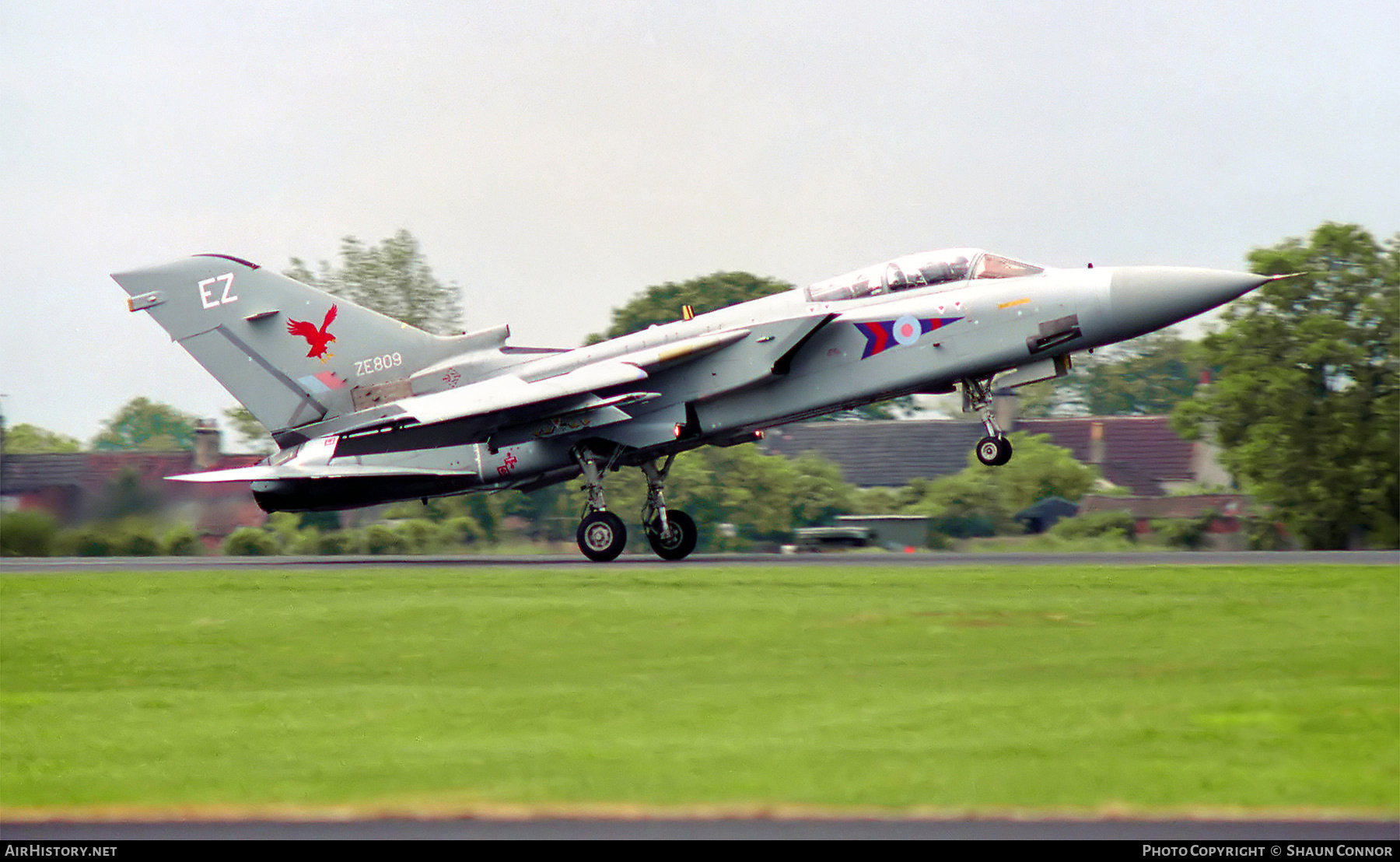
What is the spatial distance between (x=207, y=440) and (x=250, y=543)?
392 inches

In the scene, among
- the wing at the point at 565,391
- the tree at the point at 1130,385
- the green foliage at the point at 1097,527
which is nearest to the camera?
the wing at the point at 565,391

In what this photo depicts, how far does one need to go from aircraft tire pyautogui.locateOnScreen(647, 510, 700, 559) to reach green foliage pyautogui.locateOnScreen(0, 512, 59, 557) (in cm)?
1180

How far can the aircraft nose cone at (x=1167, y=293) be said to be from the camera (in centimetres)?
2027

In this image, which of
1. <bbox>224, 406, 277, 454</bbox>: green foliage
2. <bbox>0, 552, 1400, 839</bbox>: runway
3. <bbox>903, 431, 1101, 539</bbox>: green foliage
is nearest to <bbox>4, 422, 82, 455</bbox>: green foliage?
<bbox>224, 406, 277, 454</bbox>: green foliage

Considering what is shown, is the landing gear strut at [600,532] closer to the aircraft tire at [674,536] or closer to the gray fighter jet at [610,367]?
the gray fighter jet at [610,367]

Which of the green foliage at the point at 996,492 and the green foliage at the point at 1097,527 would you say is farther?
the green foliage at the point at 996,492

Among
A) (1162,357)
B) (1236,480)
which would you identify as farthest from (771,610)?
(1162,357)

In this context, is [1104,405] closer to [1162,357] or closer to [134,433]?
[1162,357]

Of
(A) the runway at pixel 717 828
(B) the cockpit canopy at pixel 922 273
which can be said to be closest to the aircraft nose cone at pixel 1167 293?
(B) the cockpit canopy at pixel 922 273

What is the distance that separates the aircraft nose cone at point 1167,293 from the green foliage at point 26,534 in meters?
19.1

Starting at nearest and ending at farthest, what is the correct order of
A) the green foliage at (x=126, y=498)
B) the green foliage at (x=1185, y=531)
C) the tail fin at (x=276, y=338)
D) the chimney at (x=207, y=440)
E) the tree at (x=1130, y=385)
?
1. the tail fin at (x=276, y=338)
2. the green foliage at (x=126, y=498)
3. the green foliage at (x=1185, y=531)
4. the chimney at (x=207, y=440)
5. the tree at (x=1130, y=385)

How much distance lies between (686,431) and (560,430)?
1825mm

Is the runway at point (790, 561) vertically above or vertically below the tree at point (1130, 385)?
below

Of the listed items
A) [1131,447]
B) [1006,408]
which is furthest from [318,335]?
[1131,447]
